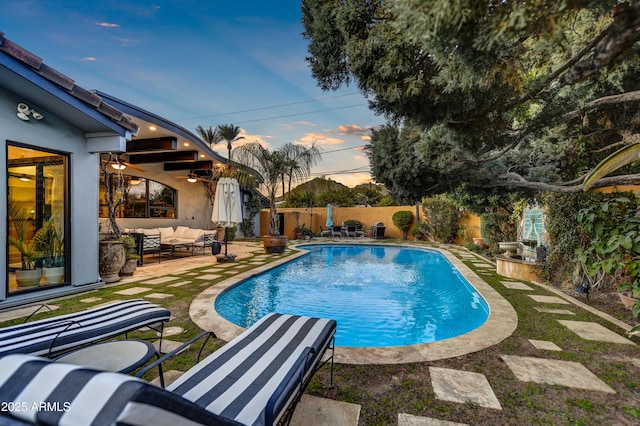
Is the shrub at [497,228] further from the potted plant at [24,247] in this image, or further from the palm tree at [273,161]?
the potted plant at [24,247]

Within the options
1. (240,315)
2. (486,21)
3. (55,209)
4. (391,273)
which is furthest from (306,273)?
(486,21)

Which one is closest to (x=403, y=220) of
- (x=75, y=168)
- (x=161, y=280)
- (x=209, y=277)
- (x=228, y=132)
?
(x=228, y=132)

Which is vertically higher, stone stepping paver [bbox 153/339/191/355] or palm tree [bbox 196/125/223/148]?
palm tree [bbox 196/125/223/148]

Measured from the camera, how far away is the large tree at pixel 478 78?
1.57 m

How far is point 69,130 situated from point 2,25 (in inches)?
212

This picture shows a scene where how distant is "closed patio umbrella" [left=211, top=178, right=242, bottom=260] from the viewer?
9000 mm

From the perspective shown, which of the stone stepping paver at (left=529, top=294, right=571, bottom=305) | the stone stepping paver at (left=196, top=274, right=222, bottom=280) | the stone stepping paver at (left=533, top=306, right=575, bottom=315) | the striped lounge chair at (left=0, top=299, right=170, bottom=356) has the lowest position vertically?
the stone stepping paver at (left=529, top=294, right=571, bottom=305)

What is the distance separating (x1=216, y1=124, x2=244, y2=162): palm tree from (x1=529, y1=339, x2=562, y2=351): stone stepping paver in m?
17.0

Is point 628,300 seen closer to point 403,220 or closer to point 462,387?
point 462,387

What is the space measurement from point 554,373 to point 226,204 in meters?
8.41

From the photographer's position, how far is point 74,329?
2.31 metres

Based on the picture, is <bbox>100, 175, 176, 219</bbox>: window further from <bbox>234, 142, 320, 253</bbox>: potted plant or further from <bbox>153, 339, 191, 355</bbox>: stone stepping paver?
<bbox>153, 339, 191, 355</bbox>: stone stepping paver

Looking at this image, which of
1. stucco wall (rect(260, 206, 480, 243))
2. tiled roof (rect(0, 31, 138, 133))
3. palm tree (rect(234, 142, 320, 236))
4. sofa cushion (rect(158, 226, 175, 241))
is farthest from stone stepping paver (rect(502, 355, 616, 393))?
stucco wall (rect(260, 206, 480, 243))

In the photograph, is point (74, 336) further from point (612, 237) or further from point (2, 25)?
point (2, 25)
